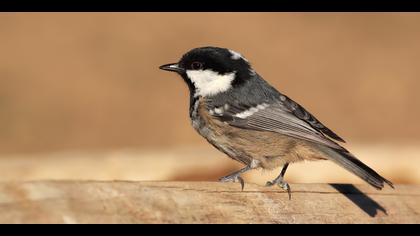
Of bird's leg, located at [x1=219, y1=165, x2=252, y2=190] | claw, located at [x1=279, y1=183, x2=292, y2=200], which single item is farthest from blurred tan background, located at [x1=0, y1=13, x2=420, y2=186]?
claw, located at [x1=279, y1=183, x2=292, y2=200]

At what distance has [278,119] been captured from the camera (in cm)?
520

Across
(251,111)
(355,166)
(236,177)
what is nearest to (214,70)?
(251,111)

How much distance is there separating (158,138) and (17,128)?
1.69 meters

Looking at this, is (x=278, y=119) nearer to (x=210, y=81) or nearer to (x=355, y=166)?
(x=210, y=81)

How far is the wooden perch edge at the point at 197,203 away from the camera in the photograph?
9.11ft

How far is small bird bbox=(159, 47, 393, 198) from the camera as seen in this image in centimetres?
502

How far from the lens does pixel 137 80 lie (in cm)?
1091

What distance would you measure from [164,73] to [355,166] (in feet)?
24.5

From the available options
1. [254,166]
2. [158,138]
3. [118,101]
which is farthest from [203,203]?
[118,101]

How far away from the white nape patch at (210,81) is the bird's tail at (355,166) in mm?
965

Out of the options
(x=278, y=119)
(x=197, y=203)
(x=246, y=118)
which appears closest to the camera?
(x=197, y=203)

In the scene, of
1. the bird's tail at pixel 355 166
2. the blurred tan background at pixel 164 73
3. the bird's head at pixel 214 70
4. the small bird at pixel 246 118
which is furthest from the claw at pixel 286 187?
the blurred tan background at pixel 164 73

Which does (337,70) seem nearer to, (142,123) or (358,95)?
(358,95)

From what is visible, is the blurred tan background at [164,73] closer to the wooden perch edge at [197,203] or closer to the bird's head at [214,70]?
the bird's head at [214,70]
